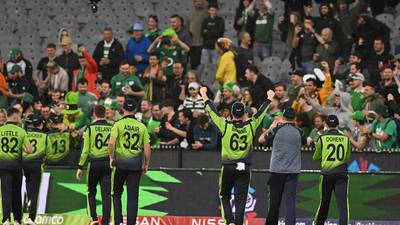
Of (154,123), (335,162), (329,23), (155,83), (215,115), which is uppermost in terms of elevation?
(329,23)

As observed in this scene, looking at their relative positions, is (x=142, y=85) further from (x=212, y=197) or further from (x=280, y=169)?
(x=280, y=169)

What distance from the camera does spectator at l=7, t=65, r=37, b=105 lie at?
90.5 feet

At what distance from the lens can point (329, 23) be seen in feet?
89.4

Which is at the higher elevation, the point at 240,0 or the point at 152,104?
the point at 240,0

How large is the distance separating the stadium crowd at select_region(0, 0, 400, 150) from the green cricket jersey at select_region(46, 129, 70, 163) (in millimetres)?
264

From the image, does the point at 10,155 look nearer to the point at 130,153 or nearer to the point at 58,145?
the point at 58,145

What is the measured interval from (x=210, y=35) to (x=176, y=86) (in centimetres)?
203

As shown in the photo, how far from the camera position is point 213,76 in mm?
28531

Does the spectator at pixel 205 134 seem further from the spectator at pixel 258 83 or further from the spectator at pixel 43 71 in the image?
the spectator at pixel 43 71

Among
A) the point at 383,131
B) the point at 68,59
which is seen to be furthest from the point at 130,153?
the point at 68,59

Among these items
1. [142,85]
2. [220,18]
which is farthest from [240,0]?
[142,85]

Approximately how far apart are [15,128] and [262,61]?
8461mm

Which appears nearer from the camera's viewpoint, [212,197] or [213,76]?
[212,197]

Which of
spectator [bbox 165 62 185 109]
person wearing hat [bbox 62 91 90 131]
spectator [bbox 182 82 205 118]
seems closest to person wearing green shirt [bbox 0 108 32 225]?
person wearing hat [bbox 62 91 90 131]
